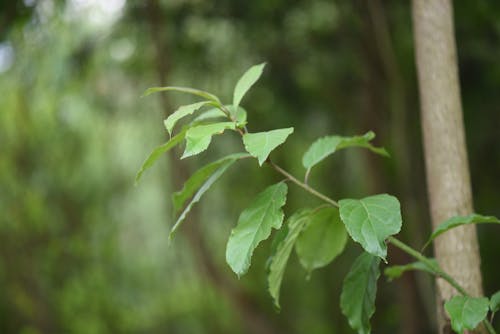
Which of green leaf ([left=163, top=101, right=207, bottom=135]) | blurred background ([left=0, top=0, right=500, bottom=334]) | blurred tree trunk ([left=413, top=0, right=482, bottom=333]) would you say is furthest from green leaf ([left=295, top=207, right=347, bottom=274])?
blurred background ([left=0, top=0, right=500, bottom=334])

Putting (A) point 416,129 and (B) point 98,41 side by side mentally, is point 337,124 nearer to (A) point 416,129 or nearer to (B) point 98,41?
(A) point 416,129

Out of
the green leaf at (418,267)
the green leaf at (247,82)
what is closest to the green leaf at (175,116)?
the green leaf at (247,82)

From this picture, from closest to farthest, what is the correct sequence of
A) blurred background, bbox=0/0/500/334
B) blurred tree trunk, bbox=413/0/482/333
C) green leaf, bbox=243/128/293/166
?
green leaf, bbox=243/128/293/166, blurred tree trunk, bbox=413/0/482/333, blurred background, bbox=0/0/500/334

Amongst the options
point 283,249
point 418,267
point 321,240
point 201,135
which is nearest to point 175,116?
point 201,135

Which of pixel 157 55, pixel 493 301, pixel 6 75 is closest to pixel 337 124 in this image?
pixel 157 55

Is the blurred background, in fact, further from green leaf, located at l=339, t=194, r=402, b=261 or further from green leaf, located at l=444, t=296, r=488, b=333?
green leaf, located at l=444, t=296, r=488, b=333

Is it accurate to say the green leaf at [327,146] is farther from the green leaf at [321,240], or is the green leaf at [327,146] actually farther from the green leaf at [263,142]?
the green leaf at [263,142]

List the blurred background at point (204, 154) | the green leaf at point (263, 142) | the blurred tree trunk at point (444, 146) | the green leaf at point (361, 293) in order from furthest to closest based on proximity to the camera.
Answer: the blurred background at point (204, 154) < the blurred tree trunk at point (444, 146) < the green leaf at point (361, 293) < the green leaf at point (263, 142)
